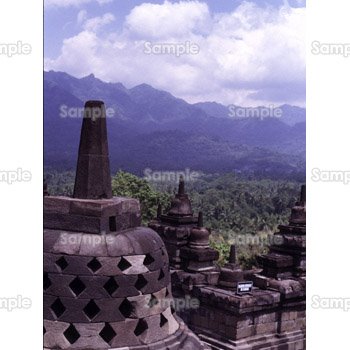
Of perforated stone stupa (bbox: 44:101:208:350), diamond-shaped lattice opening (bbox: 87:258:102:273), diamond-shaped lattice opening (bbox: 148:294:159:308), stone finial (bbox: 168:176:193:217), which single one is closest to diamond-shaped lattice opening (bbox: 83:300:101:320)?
perforated stone stupa (bbox: 44:101:208:350)

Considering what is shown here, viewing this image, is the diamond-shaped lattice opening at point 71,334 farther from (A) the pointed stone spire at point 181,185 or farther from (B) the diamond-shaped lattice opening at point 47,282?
(A) the pointed stone spire at point 181,185

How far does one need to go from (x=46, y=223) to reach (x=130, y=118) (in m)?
67.6

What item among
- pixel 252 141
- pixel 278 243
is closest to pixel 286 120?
pixel 252 141

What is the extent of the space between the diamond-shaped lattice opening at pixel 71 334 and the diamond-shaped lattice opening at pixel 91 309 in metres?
0.17

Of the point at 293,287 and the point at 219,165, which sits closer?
the point at 293,287

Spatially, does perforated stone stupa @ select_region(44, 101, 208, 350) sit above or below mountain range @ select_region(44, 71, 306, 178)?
below

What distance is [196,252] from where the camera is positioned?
32.7 ft

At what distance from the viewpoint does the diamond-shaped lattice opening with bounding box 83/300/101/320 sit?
4270mm

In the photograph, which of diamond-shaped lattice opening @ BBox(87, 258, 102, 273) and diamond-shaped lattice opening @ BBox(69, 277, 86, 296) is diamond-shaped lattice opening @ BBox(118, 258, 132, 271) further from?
diamond-shaped lattice opening @ BBox(69, 277, 86, 296)

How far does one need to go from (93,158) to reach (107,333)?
5.01 ft

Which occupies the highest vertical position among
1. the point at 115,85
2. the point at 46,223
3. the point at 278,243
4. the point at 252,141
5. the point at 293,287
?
the point at 115,85

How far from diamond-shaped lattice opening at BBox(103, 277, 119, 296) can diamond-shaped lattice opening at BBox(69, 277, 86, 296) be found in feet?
0.63
